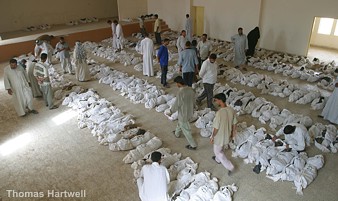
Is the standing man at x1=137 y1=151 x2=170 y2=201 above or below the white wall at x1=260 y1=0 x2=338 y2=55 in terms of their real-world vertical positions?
below

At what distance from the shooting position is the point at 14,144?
19.3 feet

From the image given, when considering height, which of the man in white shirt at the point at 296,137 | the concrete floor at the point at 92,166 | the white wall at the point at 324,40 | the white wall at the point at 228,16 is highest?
the white wall at the point at 228,16

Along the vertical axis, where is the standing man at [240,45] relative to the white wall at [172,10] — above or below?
below

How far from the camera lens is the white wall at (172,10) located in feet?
49.8

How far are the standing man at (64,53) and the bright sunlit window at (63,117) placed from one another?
3.05 meters

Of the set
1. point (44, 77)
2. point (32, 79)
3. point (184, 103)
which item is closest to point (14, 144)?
point (44, 77)

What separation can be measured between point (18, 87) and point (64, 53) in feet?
9.70

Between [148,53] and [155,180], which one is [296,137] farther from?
[148,53]

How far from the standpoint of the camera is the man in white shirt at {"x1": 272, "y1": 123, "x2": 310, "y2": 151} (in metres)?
5.08

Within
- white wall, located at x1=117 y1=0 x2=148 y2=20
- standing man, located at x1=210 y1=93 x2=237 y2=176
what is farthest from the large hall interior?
white wall, located at x1=117 y1=0 x2=148 y2=20

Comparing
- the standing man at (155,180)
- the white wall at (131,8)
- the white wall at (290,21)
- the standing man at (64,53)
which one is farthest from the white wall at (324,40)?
the standing man at (155,180)

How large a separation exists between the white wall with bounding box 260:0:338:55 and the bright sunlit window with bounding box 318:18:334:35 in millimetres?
3280

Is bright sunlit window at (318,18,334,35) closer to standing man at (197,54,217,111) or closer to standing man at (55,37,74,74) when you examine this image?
standing man at (197,54,217,111)

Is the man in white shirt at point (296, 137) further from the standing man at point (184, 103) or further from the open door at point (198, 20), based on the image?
the open door at point (198, 20)
